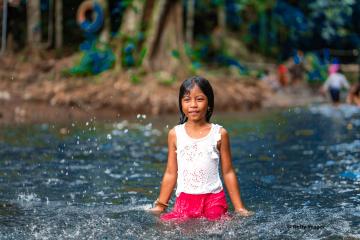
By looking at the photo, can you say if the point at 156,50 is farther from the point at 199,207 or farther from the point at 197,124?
the point at 199,207

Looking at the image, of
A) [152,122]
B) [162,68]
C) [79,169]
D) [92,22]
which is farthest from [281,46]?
[79,169]

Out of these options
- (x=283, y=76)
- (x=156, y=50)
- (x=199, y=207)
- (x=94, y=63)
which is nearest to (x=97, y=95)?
(x=94, y=63)

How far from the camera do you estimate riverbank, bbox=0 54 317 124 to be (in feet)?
58.3

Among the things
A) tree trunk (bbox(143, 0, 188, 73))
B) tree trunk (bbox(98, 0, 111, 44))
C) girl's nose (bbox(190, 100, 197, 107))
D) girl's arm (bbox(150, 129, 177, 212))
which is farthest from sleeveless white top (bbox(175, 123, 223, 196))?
tree trunk (bbox(98, 0, 111, 44))

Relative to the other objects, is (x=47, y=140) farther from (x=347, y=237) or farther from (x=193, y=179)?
(x=347, y=237)

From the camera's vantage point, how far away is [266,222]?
5770 mm

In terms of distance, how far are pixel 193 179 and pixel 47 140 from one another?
721 cm

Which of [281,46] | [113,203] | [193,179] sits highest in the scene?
[281,46]

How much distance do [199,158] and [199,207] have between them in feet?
1.28

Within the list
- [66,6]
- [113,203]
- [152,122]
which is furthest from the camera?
[66,6]

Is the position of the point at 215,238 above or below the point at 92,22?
below

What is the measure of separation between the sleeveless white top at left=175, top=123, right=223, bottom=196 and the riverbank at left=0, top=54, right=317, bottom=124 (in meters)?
11.0

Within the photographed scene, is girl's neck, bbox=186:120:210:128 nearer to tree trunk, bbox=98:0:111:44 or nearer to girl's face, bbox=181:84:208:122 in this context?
girl's face, bbox=181:84:208:122

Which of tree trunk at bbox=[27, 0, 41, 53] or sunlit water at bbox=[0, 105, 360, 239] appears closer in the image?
sunlit water at bbox=[0, 105, 360, 239]
